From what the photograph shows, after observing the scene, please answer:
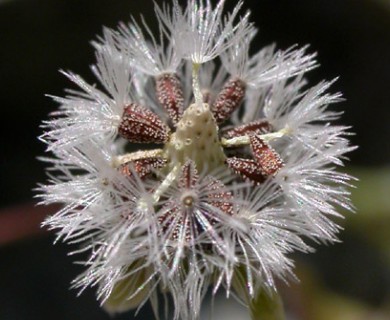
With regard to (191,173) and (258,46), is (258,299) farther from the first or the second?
(258,46)

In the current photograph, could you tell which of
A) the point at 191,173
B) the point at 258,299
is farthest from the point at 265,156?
the point at 258,299

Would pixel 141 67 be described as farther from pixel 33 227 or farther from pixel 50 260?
pixel 50 260

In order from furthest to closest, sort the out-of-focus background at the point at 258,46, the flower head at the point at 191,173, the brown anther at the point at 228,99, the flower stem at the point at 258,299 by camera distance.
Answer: the out-of-focus background at the point at 258,46 → the brown anther at the point at 228,99 → the flower stem at the point at 258,299 → the flower head at the point at 191,173

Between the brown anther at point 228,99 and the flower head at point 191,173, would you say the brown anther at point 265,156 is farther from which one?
the brown anther at point 228,99

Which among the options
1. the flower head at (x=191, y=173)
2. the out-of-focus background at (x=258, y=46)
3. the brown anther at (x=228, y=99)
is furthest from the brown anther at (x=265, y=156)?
the out-of-focus background at (x=258, y=46)

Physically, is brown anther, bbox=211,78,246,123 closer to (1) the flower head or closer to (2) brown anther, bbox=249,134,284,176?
(1) the flower head
